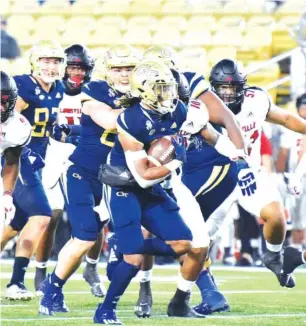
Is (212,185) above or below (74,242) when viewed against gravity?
above

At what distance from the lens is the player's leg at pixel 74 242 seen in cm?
662

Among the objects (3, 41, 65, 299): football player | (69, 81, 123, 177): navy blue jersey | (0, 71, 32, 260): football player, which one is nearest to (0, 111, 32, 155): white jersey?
(0, 71, 32, 260): football player

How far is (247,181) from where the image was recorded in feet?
24.5

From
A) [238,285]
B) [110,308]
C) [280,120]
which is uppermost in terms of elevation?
[280,120]

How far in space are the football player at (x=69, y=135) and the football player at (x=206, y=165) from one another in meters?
0.84

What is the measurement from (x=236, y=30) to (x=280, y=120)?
27.5 ft

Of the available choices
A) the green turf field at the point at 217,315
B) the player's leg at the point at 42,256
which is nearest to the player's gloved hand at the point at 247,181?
the green turf field at the point at 217,315

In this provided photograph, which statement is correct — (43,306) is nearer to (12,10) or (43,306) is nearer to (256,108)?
(256,108)

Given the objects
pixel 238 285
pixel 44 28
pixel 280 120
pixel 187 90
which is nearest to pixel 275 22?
pixel 44 28

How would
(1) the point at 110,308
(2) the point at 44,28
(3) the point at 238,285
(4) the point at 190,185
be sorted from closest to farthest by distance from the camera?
(1) the point at 110,308
(4) the point at 190,185
(3) the point at 238,285
(2) the point at 44,28

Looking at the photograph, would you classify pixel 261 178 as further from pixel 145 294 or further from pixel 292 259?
pixel 145 294

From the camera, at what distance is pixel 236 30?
1564 cm

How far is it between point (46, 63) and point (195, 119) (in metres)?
1.85

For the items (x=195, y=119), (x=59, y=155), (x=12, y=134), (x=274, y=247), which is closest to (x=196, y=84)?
(x=195, y=119)
